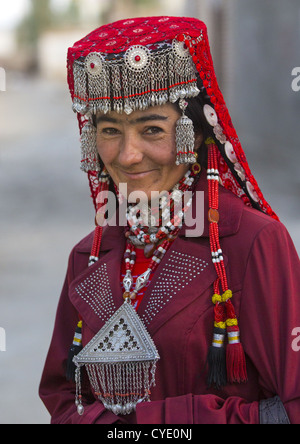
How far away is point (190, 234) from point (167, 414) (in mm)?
520

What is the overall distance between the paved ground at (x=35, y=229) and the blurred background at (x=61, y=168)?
0.01m

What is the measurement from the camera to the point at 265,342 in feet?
5.80

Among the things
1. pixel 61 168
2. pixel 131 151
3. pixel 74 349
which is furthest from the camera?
pixel 61 168

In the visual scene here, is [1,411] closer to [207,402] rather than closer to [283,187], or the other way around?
[207,402]

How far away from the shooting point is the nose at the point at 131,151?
187 cm

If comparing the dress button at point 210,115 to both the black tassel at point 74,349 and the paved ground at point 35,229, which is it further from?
the paved ground at point 35,229

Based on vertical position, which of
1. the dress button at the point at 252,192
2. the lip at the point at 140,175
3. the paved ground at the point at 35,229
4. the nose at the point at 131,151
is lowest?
the paved ground at the point at 35,229

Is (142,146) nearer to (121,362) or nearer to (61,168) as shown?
(121,362)

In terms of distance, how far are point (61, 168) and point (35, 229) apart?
3.93 m

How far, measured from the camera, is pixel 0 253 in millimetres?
7680

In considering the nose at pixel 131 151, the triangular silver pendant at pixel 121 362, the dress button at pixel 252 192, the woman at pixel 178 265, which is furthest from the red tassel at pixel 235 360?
the nose at pixel 131 151

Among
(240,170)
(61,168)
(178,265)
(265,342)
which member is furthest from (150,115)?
(61,168)

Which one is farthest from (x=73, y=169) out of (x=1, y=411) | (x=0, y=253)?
(x=1, y=411)

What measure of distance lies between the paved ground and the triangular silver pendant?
2.47 meters
